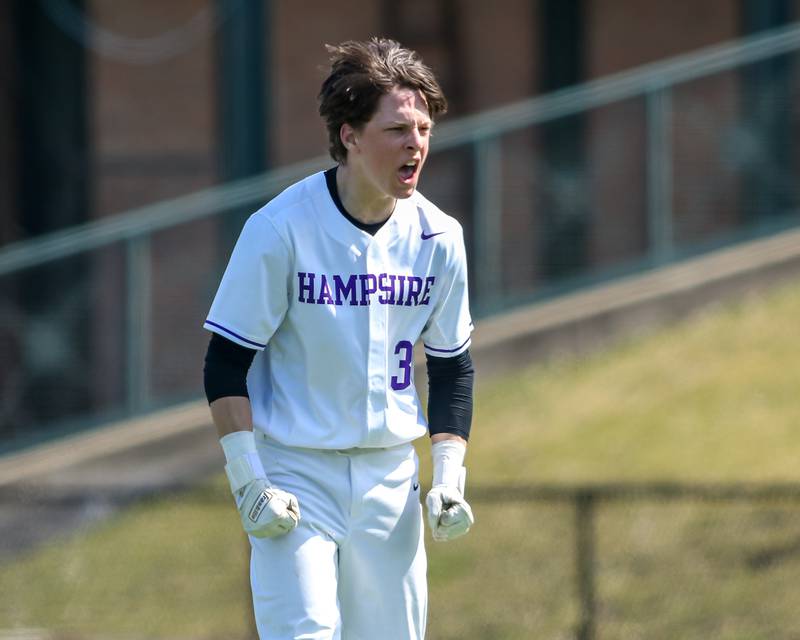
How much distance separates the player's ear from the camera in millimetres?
4609

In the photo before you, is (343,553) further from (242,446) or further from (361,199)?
(361,199)

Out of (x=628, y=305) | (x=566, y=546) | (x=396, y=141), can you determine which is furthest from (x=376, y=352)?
(x=628, y=305)

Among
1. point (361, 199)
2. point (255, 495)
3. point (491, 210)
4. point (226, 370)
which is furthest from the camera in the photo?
point (491, 210)

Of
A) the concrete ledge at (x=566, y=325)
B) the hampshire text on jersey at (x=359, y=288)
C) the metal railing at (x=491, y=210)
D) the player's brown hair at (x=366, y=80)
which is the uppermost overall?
the metal railing at (x=491, y=210)

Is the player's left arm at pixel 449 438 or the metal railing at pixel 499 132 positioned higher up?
the metal railing at pixel 499 132

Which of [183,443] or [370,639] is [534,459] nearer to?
[183,443]

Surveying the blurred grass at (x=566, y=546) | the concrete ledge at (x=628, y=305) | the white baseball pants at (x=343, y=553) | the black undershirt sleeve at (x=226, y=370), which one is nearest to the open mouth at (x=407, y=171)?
the black undershirt sleeve at (x=226, y=370)

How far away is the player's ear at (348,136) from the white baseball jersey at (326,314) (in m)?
0.17

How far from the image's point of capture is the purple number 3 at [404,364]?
4746 mm

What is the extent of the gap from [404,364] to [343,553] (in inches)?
21.4

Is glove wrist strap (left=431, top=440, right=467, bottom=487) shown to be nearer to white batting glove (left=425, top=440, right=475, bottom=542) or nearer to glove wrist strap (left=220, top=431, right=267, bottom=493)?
white batting glove (left=425, top=440, right=475, bottom=542)

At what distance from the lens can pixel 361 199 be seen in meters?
4.71

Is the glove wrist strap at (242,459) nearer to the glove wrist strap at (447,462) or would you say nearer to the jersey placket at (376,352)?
the jersey placket at (376,352)

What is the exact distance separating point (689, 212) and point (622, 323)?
2.59 ft
